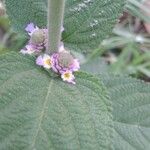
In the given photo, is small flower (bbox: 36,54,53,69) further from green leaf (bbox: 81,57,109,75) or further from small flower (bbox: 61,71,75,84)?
green leaf (bbox: 81,57,109,75)

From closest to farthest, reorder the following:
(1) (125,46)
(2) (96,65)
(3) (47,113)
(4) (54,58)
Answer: (3) (47,113), (4) (54,58), (2) (96,65), (1) (125,46)

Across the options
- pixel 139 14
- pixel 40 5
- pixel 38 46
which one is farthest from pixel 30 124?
pixel 139 14

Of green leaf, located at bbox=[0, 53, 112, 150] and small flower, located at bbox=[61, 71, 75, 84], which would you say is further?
small flower, located at bbox=[61, 71, 75, 84]

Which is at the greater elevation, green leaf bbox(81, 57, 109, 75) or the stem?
green leaf bbox(81, 57, 109, 75)

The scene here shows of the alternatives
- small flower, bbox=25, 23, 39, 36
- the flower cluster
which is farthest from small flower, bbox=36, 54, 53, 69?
small flower, bbox=25, 23, 39, 36

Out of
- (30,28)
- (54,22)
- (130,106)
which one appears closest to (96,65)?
(130,106)

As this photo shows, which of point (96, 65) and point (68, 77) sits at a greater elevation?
point (96, 65)

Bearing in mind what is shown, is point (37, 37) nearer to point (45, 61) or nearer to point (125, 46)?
point (45, 61)
